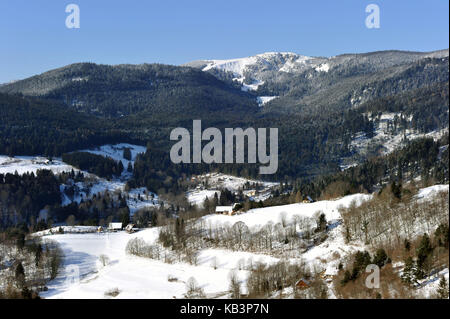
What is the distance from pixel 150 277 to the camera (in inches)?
3484

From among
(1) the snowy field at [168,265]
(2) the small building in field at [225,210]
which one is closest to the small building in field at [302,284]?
(1) the snowy field at [168,265]

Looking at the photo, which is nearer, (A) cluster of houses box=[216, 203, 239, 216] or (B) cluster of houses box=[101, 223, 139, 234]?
(A) cluster of houses box=[216, 203, 239, 216]

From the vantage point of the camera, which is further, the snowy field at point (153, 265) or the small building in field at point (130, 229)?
the small building in field at point (130, 229)

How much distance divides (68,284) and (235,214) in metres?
46.8

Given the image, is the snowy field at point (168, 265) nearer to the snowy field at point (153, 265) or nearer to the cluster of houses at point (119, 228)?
the snowy field at point (153, 265)

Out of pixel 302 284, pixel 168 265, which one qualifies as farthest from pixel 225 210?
pixel 302 284

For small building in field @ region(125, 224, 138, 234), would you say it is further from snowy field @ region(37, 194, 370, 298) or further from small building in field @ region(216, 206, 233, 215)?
small building in field @ region(216, 206, 233, 215)

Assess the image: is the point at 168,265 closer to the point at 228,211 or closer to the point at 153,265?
the point at 153,265

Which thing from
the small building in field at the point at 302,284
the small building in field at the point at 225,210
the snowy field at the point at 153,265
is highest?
the small building in field at the point at 225,210

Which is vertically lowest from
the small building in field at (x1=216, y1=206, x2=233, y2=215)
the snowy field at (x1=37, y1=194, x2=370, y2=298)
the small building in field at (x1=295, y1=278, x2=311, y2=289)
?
the snowy field at (x1=37, y1=194, x2=370, y2=298)

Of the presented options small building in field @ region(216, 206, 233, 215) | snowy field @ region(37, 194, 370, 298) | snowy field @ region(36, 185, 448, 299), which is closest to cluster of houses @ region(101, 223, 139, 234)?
snowy field @ region(36, 185, 448, 299)

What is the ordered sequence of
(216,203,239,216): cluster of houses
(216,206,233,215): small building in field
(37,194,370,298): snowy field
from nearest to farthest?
1. (37,194,370,298): snowy field
2. (216,203,239,216): cluster of houses
3. (216,206,233,215): small building in field
